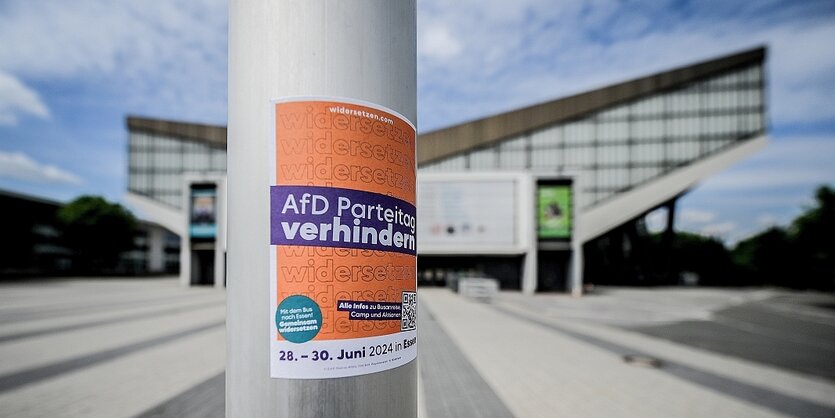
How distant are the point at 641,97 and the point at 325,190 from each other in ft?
171

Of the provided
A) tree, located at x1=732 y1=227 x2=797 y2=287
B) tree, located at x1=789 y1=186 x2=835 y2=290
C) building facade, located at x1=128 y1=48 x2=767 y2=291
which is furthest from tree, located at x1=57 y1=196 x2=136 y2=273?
tree, located at x1=732 y1=227 x2=797 y2=287

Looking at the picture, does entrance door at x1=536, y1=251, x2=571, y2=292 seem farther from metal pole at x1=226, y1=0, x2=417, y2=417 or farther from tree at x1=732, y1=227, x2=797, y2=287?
metal pole at x1=226, y1=0, x2=417, y2=417

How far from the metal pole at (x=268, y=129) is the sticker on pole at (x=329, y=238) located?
0.21 feet

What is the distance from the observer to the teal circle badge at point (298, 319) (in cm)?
224

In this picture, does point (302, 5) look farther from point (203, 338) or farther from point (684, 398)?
point (203, 338)

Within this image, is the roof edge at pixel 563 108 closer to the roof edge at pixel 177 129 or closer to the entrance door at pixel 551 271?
A: the entrance door at pixel 551 271

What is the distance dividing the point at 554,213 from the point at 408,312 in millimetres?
32407

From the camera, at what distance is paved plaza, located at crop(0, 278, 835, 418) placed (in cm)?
585

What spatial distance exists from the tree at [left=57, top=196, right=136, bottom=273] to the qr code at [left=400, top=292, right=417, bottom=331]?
60961 millimetres

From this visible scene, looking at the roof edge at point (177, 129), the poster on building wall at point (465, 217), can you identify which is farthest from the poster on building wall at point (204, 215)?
the roof edge at point (177, 129)

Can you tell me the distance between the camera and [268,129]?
2.32m

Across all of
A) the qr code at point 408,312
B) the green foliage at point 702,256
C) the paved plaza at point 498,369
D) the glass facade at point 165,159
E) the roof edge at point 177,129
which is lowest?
the green foliage at point 702,256

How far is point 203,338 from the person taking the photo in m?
10.6

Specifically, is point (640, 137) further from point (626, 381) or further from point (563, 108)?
point (626, 381)
